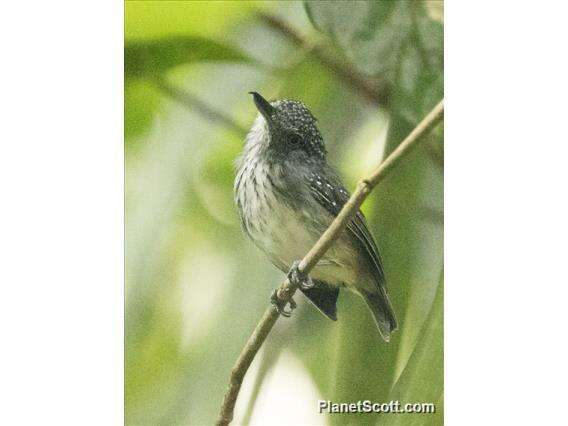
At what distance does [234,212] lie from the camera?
153 centimetres

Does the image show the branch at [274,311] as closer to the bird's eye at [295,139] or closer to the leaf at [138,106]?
the bird's eye at [295,139]

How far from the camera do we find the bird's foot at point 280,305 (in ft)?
4.96

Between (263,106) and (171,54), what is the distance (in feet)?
0.66

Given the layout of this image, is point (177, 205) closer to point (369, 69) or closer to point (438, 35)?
point (369, 69)

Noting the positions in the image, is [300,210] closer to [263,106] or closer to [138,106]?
[263,106]

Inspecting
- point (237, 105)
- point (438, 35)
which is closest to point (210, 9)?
point (237, 105)

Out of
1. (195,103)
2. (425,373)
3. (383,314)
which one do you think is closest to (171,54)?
(195,103)

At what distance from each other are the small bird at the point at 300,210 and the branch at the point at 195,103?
0.05 meters

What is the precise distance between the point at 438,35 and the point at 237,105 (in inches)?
15.8

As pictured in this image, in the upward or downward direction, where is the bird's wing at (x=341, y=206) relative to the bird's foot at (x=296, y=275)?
upward

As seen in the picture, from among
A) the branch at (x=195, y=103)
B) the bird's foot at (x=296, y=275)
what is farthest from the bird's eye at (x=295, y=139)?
the bird's foot at (x=296, y=275)

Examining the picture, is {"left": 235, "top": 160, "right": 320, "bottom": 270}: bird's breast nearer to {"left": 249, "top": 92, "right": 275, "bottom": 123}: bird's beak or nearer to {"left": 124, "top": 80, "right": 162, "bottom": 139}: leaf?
{"left": 249, "top": 92, "right": 275, "bottom": 123}: bird's beak

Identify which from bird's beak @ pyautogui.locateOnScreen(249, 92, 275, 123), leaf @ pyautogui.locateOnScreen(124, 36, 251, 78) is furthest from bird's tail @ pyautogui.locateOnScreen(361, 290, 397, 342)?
leaf @ pyautogui.locateOnScreen(124, 36, 251, 78)

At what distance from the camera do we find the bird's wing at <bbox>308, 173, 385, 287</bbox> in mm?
1510
